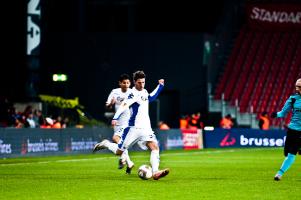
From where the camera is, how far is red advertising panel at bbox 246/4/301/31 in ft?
180

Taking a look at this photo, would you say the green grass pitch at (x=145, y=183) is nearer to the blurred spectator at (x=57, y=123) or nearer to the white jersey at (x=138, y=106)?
the white jersey at (x=138, y=106)

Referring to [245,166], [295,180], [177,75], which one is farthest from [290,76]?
[295,180]

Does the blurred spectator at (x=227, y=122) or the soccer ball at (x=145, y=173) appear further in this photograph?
the blurred spectator at (x=227, y=122)

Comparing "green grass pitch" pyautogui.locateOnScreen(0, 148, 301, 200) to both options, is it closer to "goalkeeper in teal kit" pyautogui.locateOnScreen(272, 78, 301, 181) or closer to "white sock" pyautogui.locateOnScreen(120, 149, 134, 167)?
"white sock" pyautogui.locateOnScreen(120, 149, 134, 167)

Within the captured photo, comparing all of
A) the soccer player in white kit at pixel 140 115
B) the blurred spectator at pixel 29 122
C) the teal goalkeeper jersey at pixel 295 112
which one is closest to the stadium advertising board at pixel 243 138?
the blurred spectator at pixel 29 122

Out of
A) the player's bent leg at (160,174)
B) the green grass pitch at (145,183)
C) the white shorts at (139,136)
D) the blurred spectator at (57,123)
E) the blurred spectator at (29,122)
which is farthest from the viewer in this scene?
the blurred spectator at (57,123)

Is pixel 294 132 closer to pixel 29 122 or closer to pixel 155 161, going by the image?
pixel 155 161

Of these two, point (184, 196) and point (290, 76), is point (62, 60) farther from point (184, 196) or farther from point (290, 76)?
point (184, 196)

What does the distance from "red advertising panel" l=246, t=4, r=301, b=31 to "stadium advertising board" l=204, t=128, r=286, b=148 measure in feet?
38.4

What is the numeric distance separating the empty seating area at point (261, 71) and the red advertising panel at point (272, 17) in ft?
1.57

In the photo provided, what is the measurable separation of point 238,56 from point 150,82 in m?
5.79

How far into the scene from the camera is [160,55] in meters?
50.9

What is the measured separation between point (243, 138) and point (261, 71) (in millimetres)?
8042

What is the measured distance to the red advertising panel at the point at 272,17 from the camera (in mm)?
54719
